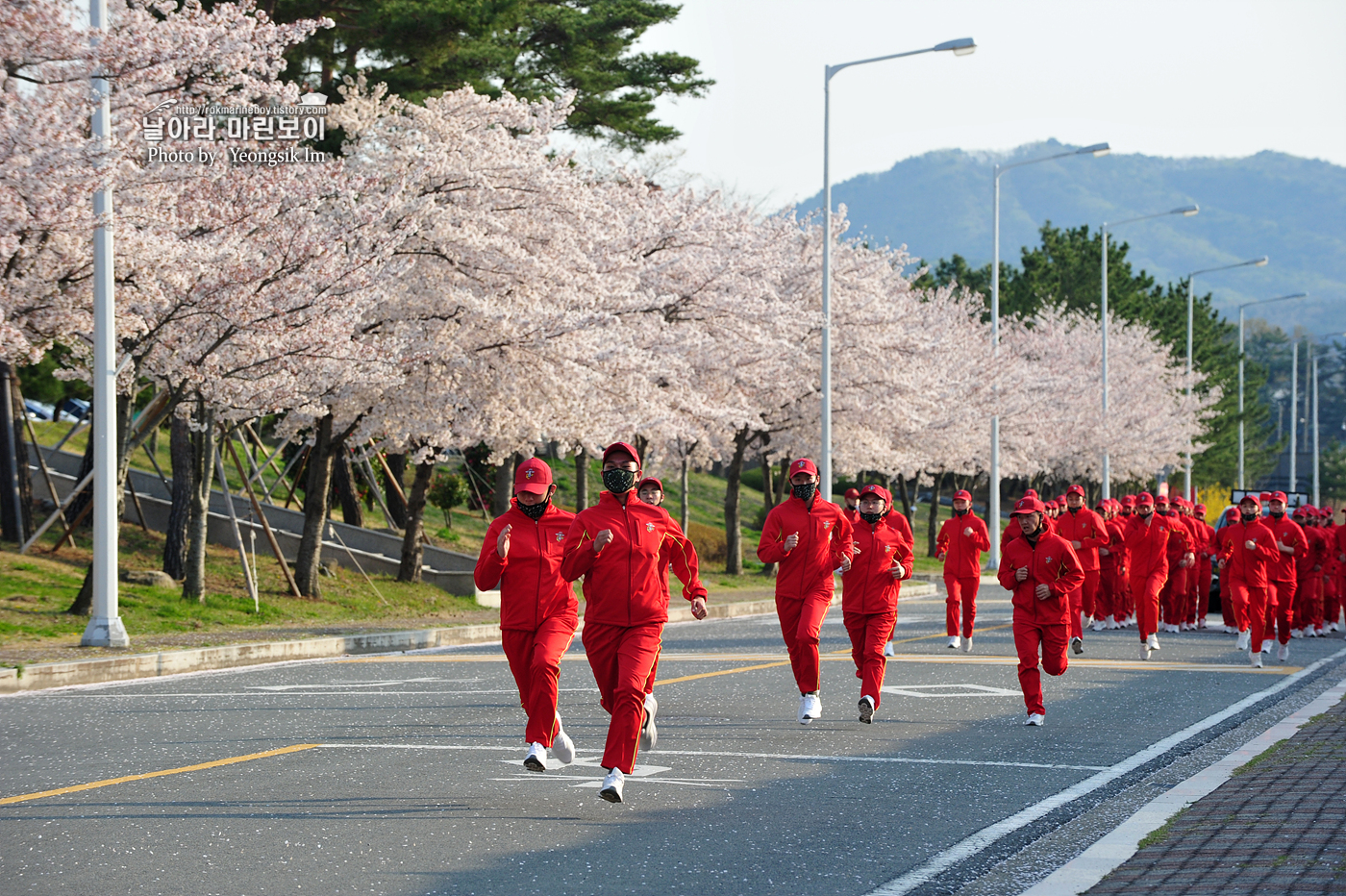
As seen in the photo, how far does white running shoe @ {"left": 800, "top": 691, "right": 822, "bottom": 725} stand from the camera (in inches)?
436

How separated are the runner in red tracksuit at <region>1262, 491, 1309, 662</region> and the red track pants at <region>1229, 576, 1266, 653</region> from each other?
21cm

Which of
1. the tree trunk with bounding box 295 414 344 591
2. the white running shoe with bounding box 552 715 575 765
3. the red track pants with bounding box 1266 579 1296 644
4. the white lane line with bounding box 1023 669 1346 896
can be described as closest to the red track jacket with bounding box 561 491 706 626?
the white running shoe with bounding box 552 715 575 765

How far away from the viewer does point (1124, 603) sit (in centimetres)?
2267

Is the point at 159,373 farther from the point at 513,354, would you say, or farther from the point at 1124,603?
the point at 1124,603

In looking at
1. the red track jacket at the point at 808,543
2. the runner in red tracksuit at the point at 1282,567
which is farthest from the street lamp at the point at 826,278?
the red track jacket at the point at 808,543

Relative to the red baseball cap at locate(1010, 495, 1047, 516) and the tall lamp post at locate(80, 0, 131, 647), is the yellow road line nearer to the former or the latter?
the red baseball cap at locate(1010, 495, 1047, 516)

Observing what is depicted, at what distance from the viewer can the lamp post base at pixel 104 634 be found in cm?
1566

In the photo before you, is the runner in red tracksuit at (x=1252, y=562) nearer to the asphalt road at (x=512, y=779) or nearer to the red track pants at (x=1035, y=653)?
the asphalt road at (x=512, y=779)

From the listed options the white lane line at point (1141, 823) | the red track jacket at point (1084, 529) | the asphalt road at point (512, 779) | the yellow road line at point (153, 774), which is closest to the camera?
the white lane line at point (1141, 823)

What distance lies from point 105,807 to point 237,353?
37.0 ft

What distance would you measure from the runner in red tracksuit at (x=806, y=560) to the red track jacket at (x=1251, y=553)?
7.03 m

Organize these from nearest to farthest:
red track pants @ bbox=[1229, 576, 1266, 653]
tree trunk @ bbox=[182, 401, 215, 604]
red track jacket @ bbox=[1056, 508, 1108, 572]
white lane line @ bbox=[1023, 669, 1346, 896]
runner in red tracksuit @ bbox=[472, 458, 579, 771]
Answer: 1. white lane line @ bbox=[1023, 669, 1346, 896]
2. runner in red tracksuit @ bbox=[472, 458, 579, 771]
3. red track pants @ bbox=[1229, 576, 1266, 653]
4. red track jacket @ bbox=[1056, 508, 1108, 572]
5. tree trunk @ bbox=[182, 401, 215, 604]

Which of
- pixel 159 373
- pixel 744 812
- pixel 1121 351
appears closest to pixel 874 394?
pixel 159 373

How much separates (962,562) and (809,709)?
24.1 ft
